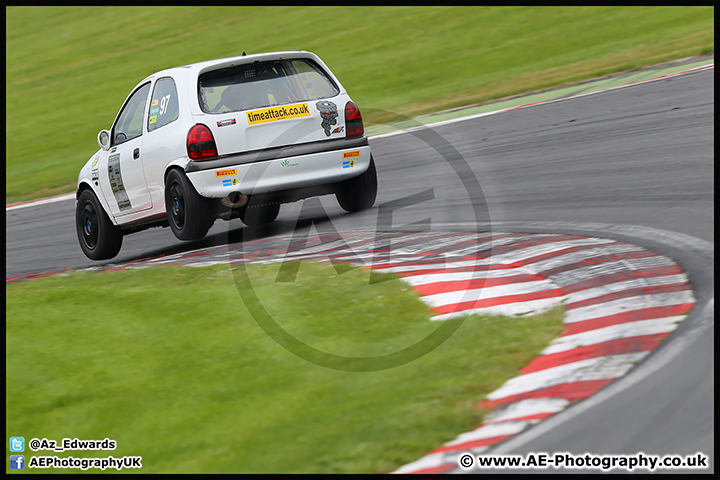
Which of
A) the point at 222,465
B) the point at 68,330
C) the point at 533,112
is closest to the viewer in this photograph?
the point at 222,465

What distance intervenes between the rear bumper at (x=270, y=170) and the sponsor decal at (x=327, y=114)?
0.16 m

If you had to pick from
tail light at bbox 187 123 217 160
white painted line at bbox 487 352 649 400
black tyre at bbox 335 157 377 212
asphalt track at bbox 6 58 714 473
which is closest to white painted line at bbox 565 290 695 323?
asphalt track at bbox 6 58 714 473

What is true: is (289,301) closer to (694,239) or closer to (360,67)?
(694,239)

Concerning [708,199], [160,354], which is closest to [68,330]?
[160,354]

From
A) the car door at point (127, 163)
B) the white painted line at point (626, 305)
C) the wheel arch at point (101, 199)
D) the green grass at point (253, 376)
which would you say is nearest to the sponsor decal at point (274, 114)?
the car door at point (127, 163)

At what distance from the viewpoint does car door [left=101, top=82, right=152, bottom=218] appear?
8977 millimetres

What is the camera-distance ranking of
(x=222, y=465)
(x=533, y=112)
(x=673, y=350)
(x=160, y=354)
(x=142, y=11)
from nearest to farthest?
1. (x=222, y=465)
2. (x=673, y=350)
3. (x=160, y=354)
4. (x=533, y=112)
5. (x=142, y=11)

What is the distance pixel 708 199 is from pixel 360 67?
17.1m

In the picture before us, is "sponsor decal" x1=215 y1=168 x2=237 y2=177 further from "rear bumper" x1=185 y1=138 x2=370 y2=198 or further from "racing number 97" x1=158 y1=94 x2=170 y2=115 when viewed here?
"racing number 97" x1=158 y1=94 x2=170 y2=115

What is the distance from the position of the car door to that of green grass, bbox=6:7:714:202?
705 cm

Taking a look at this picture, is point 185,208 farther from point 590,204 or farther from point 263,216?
point 590,204

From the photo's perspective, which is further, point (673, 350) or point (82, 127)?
point (82, 127)

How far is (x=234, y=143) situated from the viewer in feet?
27.3

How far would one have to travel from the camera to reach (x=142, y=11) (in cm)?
3700
